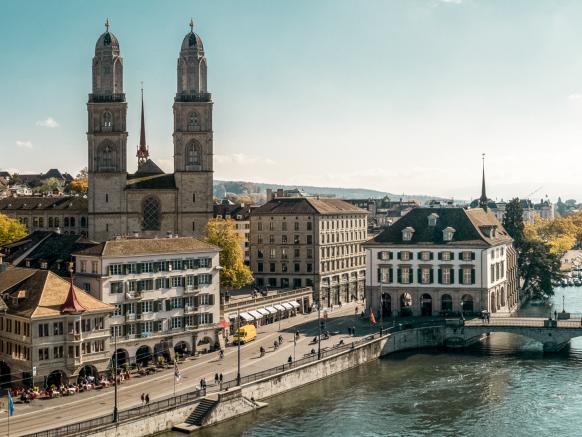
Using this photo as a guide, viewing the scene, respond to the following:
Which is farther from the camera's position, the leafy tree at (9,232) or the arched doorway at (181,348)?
the leafy tree at (9,232)

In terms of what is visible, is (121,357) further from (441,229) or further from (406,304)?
(441,229)

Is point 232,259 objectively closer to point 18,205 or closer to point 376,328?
point 376,328

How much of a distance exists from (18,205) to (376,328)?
2941 inches

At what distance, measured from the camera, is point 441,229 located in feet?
391

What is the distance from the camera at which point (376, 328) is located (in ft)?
361

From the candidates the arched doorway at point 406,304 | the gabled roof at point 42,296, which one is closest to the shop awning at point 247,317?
the arched doorway at point 406,304

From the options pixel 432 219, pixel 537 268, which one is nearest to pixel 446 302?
pixel 432 219

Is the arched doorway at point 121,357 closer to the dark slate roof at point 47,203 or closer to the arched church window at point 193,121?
the arched church window at point 193,121

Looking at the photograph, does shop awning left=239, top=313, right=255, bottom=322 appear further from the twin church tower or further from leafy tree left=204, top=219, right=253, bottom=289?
the twin church tower

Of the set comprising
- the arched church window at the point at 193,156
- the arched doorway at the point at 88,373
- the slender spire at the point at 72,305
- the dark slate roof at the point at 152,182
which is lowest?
the arched doorway at the point at 88,373

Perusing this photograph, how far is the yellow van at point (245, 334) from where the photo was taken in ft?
332

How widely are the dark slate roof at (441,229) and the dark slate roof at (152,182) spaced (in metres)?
31.1

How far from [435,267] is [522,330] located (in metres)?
15.8

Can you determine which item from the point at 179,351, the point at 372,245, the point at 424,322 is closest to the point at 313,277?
the point at 372,245
